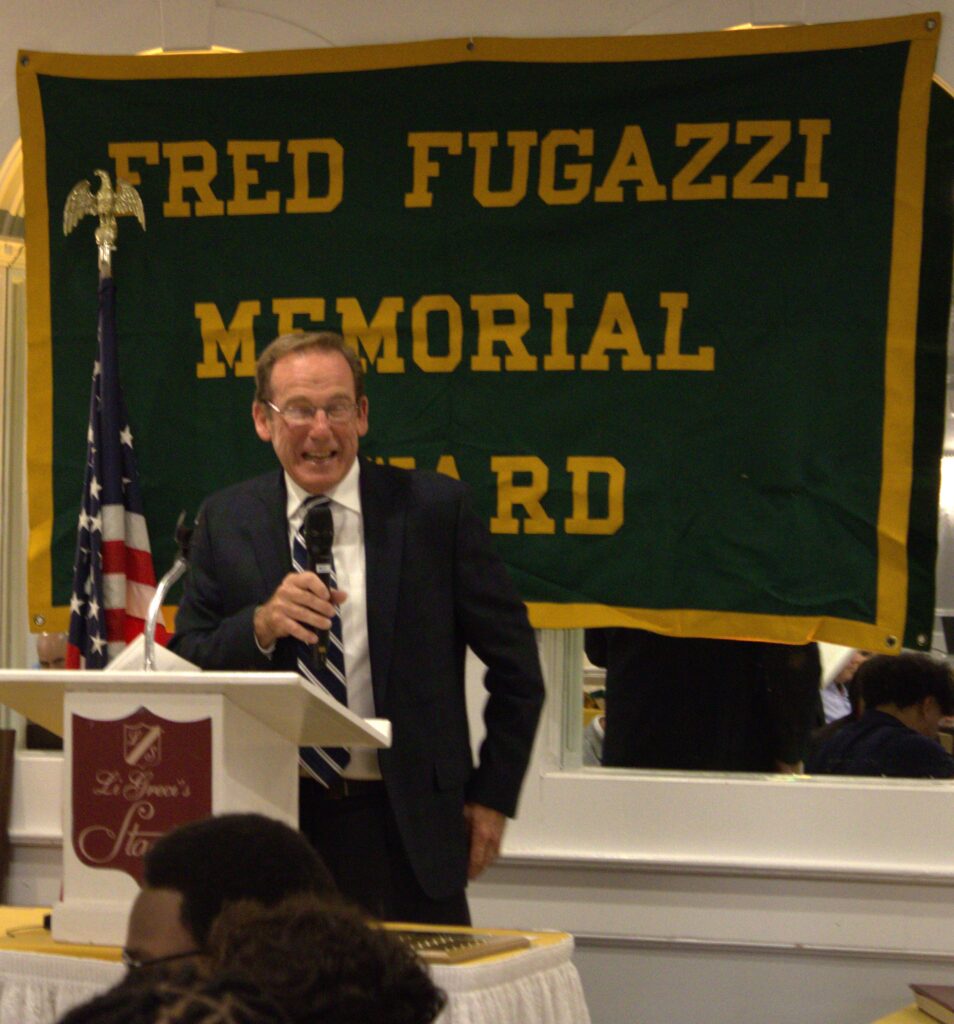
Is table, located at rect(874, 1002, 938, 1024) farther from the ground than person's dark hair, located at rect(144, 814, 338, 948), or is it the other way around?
person's dark hair, located at rect(144, 814, 338, 948)

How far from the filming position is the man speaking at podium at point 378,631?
247 cm

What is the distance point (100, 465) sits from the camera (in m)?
3.75

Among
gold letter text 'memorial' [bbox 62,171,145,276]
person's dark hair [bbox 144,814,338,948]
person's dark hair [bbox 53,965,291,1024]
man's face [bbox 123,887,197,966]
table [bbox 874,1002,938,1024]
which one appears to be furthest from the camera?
gold letter text 'memorial' [bbox 62,171,145,276]

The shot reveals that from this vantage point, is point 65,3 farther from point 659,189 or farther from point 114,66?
point 659,189

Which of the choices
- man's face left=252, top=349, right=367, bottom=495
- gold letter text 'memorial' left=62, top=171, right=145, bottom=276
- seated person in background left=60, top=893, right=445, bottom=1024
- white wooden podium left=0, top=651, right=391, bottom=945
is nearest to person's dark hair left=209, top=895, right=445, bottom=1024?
seated person in background left=60, top=893, right=445, bottom=1024

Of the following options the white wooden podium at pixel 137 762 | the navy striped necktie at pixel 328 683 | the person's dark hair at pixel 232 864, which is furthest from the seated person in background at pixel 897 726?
the person's dark hair at pixel 232 864

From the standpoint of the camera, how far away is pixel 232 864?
150 centimetres

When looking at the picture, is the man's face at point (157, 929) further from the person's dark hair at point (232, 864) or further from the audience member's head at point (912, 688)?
the audience member's head at point (912, 688)

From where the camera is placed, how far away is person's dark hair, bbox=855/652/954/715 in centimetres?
356

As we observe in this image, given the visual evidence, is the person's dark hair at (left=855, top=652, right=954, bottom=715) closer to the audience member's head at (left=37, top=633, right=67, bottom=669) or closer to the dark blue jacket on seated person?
the dark blue jacket on seated person

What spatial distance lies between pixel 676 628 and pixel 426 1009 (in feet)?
8.40

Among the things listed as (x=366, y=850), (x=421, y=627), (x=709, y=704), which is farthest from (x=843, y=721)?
(x=366, y=850)

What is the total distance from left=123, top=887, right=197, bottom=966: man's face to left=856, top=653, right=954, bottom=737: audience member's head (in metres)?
2.44

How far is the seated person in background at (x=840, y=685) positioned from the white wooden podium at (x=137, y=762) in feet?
6.31
